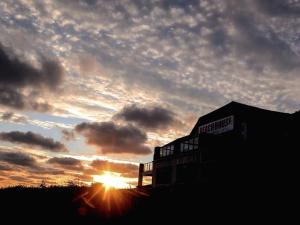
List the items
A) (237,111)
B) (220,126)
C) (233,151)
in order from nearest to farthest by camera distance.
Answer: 1. (233,151)
2. (237,111)
3. (220,126)

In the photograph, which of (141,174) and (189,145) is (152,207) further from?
(141,174)

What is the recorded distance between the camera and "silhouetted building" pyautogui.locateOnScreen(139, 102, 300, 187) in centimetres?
2333

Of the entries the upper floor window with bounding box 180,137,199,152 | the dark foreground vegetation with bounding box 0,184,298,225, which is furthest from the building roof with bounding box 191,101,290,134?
the dark foreground vegetation with bounding box 0,184,298,225

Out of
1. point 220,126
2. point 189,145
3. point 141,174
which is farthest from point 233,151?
point 141,174

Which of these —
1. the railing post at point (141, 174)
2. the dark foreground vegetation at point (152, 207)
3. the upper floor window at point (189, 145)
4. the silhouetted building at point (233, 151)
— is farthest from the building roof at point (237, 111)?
the dark foreground vegetation at point (152, 207)

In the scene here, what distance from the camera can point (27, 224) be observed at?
48.6ft

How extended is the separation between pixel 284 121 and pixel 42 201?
26.4m

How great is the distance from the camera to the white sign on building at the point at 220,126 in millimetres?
35469

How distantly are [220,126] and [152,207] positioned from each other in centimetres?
2292

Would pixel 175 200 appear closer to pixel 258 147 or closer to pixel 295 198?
pixel 295 198

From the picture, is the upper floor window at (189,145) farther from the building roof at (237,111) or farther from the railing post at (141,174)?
the railing post at (141,174)

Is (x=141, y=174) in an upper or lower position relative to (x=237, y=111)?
lower

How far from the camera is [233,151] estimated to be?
2564 centimetres

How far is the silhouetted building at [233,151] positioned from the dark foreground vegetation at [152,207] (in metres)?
3.03
